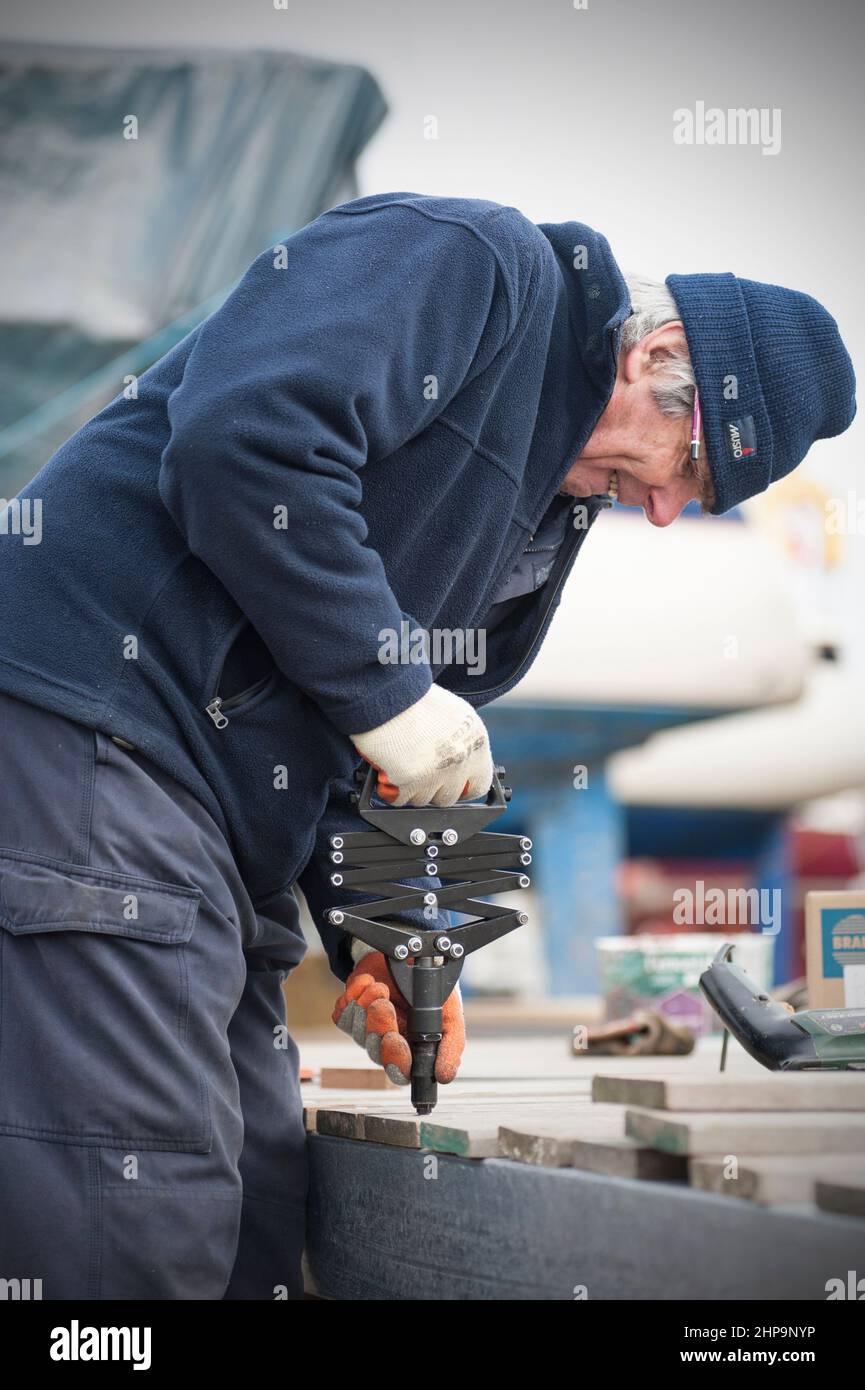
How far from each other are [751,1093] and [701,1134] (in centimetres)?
14

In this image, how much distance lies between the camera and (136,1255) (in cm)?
136

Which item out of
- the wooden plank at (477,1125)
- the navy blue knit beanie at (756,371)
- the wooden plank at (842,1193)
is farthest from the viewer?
the navy blue knit beanie at (756,371)

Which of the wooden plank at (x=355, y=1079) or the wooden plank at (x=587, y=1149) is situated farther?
the wooden plank at (x=355, y=1079)

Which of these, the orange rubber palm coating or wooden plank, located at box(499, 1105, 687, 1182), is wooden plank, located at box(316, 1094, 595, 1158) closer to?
wooden plank, located at box(499, 1105, 687, 1182)

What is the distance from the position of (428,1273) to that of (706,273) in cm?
122

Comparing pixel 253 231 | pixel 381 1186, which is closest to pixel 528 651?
pixel 381 1186

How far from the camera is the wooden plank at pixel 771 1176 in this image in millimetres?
962

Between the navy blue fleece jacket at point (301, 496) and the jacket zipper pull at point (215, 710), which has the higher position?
the navy blue fleece jacket at point (301, 496)

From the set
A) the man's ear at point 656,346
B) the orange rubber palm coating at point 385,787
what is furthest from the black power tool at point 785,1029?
the man's ear at point 656,346

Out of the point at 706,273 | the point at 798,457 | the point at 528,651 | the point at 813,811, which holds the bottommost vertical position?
the point at 813,811

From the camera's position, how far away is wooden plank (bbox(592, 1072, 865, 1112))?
116 cm

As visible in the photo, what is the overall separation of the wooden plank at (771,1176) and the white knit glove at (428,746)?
555mm

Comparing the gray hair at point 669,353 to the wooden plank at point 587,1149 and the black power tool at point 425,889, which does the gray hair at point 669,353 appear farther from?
the wooden plank at point 587,1149

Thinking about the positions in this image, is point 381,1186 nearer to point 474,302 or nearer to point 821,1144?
point 821,1144
